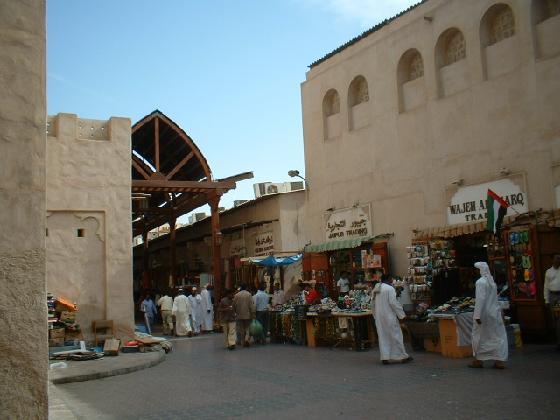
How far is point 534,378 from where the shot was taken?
27.7 ft

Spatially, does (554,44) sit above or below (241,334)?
above

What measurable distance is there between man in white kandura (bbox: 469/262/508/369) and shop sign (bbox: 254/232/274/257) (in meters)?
14.4

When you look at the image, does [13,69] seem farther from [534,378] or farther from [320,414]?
[534,378]

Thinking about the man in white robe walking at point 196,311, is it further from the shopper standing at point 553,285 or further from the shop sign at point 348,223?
the shopper standing at point 553,285

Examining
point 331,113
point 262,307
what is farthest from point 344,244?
point 331,113

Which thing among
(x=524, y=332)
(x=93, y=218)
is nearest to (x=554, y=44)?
(x=524, y=332)

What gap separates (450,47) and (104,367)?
1145cm

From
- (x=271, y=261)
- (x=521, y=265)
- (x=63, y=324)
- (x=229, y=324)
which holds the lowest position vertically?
(x=229, y=324)

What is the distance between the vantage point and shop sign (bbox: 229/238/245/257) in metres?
26.2

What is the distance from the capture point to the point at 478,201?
1458 cm

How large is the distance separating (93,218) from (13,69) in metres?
11.2

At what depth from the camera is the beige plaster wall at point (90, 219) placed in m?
15.2

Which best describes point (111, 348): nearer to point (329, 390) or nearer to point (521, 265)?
point (329, 390)

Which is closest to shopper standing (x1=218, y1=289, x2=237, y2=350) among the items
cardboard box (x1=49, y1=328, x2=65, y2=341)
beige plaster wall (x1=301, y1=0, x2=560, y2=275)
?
cardboard box (x1=49, y1=328, x2=65, y2=341)
